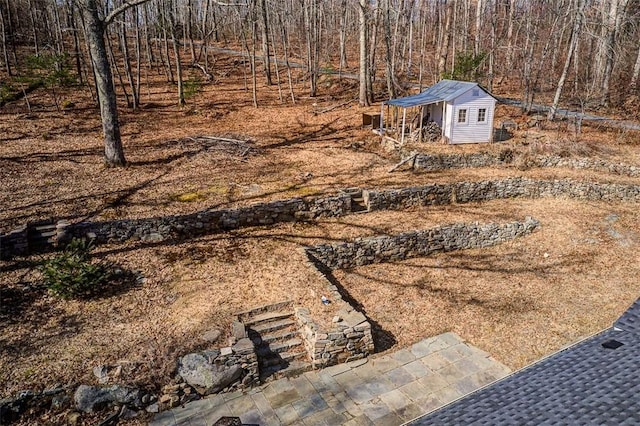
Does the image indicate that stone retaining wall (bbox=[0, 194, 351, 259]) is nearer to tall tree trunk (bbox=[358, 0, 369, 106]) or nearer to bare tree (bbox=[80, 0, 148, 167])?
bare tree (bbox=[80, 0, 148, 167])

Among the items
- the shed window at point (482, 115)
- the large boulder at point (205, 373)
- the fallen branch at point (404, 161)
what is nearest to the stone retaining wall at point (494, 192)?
the fallen branch at point (404, 161)

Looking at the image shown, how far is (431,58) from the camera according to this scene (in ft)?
137

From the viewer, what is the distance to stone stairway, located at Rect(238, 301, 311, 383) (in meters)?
8.05

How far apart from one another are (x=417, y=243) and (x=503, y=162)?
853 cm

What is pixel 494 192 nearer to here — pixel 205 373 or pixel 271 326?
pixel 271 326

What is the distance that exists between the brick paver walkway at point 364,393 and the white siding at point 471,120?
13.3 meters

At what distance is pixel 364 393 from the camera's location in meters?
7.46

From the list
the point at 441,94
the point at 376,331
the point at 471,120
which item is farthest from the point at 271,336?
the point at 441,94

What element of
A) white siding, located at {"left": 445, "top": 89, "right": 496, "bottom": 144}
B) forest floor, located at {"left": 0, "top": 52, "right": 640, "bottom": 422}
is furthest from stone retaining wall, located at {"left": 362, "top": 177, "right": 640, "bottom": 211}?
white siding, located at {"left": 445, "top": 89, "right": 496, "bottom": 144}

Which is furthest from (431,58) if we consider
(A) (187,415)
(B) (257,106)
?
(A) (187,415)

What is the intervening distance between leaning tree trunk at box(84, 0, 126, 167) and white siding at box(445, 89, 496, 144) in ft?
47.2

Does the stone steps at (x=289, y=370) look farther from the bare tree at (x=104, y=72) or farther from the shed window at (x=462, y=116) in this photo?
the shed window at (x=462, y=116)

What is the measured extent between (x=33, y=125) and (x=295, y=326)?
18094mm

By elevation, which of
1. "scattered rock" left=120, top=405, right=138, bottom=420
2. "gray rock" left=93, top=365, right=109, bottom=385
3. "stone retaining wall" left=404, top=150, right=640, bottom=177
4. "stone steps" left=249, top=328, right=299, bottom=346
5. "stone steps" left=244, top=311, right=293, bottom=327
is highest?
"stone retaining wall" left=404, top=150, right=640, bottom=177
